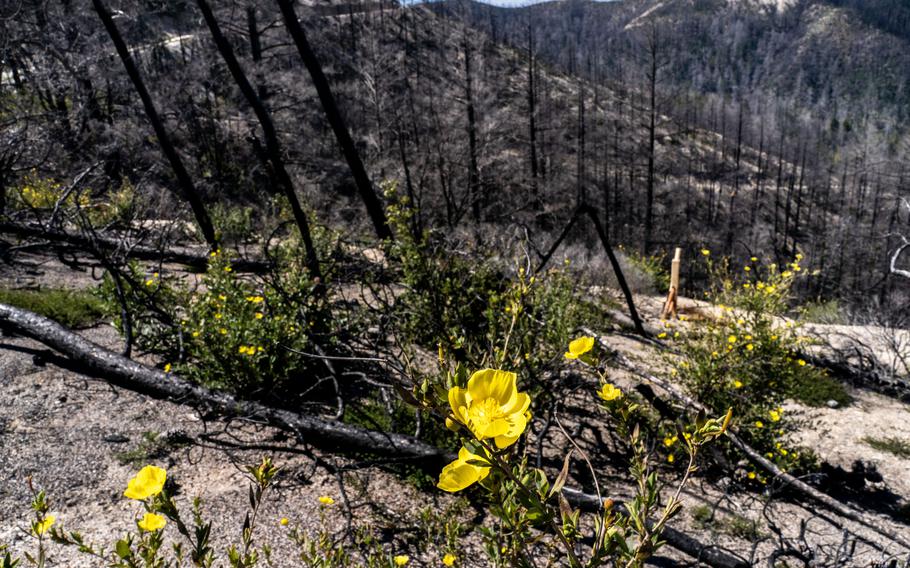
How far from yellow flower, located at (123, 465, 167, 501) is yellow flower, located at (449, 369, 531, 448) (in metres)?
0.83

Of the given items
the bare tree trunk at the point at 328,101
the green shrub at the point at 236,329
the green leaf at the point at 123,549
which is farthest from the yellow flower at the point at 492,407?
the bare tree trunk at the point at 328,101

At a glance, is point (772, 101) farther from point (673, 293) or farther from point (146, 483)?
point (146, 483)

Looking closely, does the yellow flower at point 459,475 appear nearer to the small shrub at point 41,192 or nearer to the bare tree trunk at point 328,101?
the bare tree trunk at point 328,101

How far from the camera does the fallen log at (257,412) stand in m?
2.75

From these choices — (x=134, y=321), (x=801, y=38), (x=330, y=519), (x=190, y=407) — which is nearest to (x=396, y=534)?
(x=330, y=519)

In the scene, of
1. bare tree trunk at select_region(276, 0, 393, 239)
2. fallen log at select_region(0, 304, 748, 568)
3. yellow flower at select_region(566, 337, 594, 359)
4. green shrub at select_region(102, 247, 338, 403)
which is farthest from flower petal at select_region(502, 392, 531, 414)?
bare tree trunk at select_region(276, 0, 393, 239)

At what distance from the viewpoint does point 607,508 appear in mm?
776

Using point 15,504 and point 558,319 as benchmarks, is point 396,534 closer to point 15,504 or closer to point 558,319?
point 15,504

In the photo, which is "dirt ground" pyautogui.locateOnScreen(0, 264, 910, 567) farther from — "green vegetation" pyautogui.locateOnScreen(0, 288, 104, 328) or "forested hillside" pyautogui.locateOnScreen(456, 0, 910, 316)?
"forested hillside" pyautogui.locateOnScreen(456, 0, 910, 316)

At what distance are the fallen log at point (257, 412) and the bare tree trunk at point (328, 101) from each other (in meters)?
2.99

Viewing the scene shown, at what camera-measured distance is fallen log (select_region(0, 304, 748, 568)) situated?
275cm

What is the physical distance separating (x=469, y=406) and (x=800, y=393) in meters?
7.27

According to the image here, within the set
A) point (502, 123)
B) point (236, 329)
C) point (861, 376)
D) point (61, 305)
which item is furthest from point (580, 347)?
point (502, 123)

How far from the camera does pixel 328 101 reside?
6355 millimetres
